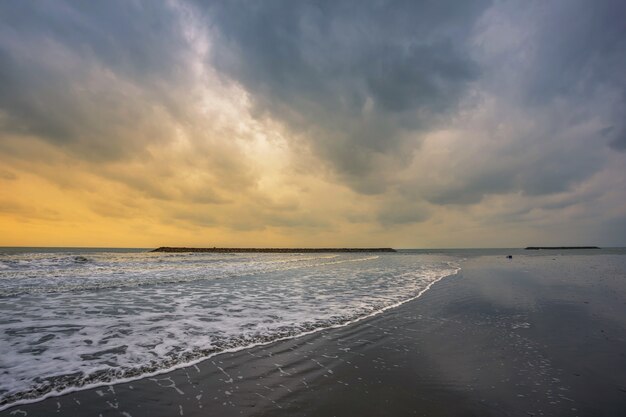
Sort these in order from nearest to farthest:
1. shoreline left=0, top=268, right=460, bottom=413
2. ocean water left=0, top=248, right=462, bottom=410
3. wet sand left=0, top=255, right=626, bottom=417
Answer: wet sand left=0, top=255, right=626, bottom=417, shoreline left=0, top=268, right=460, bottom=413, ocean water left=0, top=248, right=462, bottom=410

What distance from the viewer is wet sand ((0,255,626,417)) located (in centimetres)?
432

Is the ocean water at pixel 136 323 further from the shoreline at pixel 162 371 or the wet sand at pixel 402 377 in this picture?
the wet sand at pixel 402 377

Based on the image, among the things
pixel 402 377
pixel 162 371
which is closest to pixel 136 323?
pixel 162 371

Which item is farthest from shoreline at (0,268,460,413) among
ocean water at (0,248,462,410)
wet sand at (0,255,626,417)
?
wet sand at (0,255,626,417)

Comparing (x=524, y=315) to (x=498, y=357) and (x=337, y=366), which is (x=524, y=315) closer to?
(x=498, y=357)

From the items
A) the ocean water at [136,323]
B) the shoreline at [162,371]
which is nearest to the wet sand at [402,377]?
the shoreline at [162,371]

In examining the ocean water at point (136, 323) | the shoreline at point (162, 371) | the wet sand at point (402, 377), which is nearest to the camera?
the wet sand at point (402, 377)

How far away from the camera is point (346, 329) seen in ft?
28.8

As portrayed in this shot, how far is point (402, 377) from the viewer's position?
5391mm

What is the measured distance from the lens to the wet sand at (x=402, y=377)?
14.2 feet

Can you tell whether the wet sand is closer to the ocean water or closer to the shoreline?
the shoreline

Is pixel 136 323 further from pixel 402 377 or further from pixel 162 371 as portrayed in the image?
pixel 402 377

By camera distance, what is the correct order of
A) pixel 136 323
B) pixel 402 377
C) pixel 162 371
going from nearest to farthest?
pixel 402 377 → pixel 162 371 → pixel 136 323

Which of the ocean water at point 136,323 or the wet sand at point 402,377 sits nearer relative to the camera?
the wet sand at point 402,377
